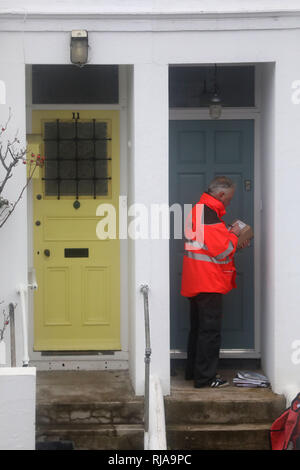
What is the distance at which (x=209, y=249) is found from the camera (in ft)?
21.1

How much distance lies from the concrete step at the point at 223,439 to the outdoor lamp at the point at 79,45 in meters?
3.10

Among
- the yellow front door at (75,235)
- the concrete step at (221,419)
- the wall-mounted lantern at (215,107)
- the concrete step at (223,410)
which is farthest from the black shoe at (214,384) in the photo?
the wall-mounted lantern at (215,107)

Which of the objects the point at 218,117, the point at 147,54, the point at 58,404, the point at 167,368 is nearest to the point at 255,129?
the point at 218,117

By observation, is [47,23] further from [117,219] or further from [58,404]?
[58,404]

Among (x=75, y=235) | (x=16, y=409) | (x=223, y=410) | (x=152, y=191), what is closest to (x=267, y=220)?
(x=152, y=191)

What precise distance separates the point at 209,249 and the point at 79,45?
1.99 metres

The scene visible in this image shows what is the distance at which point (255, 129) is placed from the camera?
23.2ft

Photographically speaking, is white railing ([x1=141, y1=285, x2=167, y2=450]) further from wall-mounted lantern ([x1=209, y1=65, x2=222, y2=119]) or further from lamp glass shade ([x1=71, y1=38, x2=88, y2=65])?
lamp glass shade ([x1=71, y1=38, x2=88, y2=65])

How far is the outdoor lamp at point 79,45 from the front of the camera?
6.14 metres

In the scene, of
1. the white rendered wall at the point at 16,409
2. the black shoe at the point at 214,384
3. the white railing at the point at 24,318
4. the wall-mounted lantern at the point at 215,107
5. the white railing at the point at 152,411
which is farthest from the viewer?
the wall-mounted lantern at the point at 215,107

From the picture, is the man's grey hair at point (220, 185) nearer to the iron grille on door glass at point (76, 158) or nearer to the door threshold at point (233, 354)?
the iron grille on door glass at point (76, 158)

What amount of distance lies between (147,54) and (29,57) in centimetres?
97

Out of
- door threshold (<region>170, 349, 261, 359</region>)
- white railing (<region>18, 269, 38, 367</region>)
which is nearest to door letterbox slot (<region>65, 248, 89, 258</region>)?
white railing (<region>18, 269, 38, 367</region>)

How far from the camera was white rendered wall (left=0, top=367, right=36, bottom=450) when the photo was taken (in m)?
5.13
